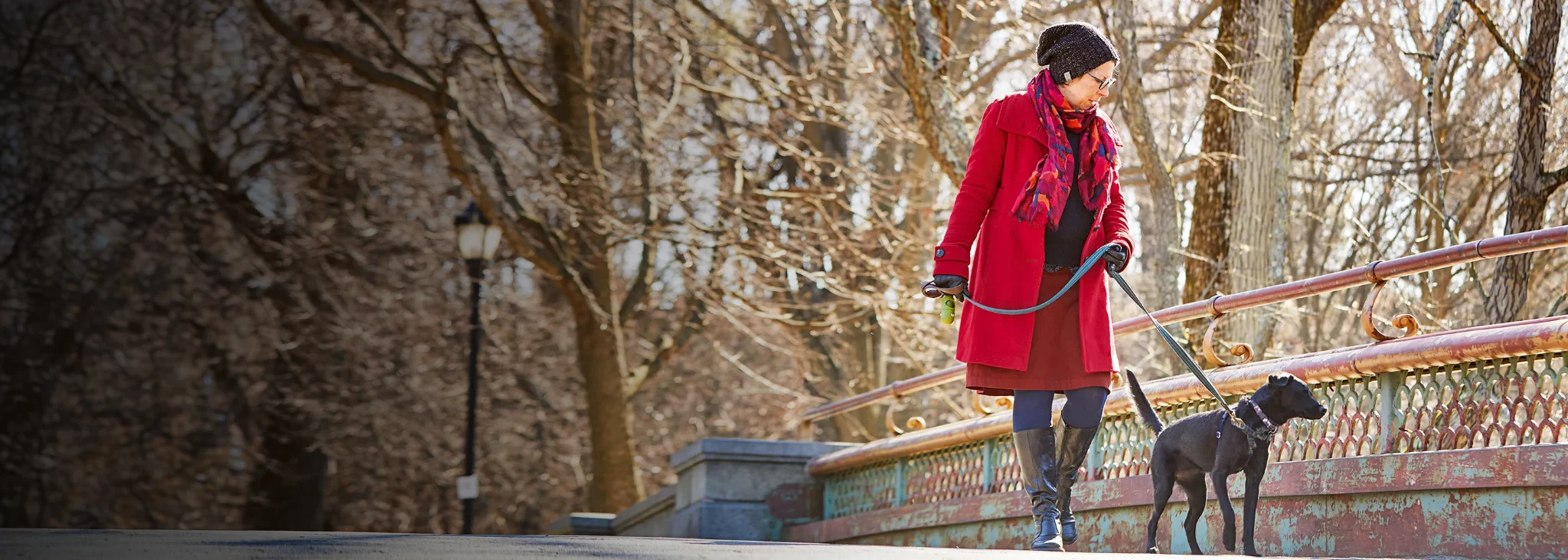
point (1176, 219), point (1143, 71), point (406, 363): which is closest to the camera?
point (1176, 219)

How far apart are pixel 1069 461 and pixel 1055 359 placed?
399 millimetres

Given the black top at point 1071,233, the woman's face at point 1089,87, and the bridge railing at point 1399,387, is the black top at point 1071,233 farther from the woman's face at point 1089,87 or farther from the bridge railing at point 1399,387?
the bridge railing at point 1399,387

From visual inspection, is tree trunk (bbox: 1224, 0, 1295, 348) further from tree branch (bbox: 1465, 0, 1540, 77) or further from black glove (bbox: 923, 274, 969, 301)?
black glove (bbox: 923, 274, 969, 301)

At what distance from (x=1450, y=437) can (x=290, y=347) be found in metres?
17.8

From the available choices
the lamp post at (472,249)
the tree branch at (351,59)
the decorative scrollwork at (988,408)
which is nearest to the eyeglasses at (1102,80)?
the decorative scrollwork at (988,408)

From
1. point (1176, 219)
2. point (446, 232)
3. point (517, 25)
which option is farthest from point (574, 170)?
point (1176, 219)

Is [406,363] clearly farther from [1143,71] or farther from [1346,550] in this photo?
[1346,550]

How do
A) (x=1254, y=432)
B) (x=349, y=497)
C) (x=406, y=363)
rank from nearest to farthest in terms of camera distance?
(x=1254, y=432)
(x=406, y=363)
(x=349, y=497)

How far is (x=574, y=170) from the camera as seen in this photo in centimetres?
1927

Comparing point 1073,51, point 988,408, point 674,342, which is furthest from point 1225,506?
point 674,342

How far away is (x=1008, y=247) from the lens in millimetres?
5562

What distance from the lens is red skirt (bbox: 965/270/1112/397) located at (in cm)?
555

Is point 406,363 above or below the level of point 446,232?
below

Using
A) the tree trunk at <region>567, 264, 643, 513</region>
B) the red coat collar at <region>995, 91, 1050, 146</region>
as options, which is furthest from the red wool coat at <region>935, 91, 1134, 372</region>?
the tree trunk at <region>567, 264, 643, 513</region>
